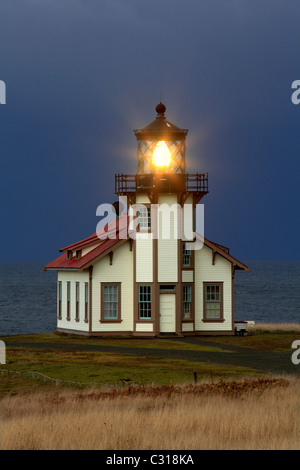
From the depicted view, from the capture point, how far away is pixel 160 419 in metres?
20.5

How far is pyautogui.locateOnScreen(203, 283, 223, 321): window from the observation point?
47.1 metres

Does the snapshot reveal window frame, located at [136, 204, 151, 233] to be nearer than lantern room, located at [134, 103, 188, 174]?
No

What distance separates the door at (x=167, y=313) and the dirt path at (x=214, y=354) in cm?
198

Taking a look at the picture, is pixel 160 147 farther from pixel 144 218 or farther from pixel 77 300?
pixel 77 300

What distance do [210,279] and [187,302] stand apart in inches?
67.6

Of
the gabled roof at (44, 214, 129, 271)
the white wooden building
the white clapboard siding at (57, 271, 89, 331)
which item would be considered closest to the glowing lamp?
the white wooden building

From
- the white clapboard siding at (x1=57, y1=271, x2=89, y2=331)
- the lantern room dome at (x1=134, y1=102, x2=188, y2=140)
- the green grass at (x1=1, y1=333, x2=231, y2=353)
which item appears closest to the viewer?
the green grass at (x1=1, y1=333, x2=231, y2=353)

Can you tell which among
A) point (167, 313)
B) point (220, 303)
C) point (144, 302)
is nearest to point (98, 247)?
point (144, 302)

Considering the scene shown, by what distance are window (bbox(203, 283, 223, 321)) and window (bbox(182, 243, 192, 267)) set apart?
5.09ft

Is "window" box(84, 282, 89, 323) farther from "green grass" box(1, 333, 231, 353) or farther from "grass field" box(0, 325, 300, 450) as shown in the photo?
"grass field" box(0, 325, 300, 450)

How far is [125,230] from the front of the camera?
4622 centimetres
